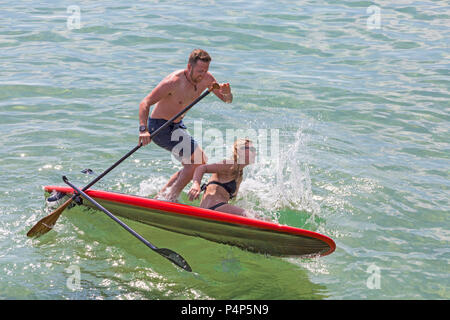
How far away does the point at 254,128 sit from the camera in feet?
30.5

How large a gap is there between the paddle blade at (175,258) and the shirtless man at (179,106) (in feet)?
4.04

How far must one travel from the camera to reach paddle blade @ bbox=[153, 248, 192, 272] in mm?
5648

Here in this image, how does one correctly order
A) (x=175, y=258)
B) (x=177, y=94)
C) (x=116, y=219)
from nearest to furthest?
1. (x=175, y=258)
2. (x=116, y=219)
3. (x=177, y=94)

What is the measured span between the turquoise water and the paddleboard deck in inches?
8.1

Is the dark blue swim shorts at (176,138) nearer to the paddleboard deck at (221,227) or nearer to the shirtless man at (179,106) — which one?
the shirtless man at (179,106)

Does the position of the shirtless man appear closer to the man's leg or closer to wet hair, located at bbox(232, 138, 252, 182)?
the man's leg

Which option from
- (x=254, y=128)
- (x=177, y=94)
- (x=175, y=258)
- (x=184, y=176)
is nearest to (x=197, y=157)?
(x=184, y=176)

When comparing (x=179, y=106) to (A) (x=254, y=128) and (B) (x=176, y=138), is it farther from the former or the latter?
(A) (x=254, y=128)

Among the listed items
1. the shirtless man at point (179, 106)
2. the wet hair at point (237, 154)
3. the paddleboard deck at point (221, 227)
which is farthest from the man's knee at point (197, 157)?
the paddleboard deck at point (221, 227)

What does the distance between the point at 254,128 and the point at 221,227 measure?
144 inches

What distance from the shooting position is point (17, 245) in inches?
244

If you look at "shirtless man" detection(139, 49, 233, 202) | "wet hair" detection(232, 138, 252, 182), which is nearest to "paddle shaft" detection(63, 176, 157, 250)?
"shirtless man" detection(139, 49, 233, 202)

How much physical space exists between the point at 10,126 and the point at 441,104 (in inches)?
271
